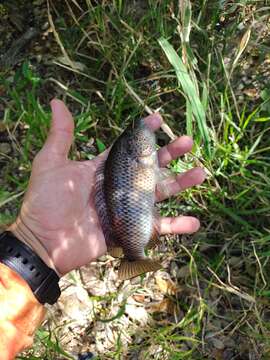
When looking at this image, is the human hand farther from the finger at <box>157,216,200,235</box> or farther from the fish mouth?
the fish mouth

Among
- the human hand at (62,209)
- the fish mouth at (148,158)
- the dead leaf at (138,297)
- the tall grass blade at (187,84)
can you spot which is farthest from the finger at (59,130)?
the dead leaf at (138,297)

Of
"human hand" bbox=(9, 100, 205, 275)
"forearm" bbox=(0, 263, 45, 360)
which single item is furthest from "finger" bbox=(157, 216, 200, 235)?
"forearm" bbox=(0, 263, 45, 360)

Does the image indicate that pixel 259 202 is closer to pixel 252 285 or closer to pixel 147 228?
pixel 252 285

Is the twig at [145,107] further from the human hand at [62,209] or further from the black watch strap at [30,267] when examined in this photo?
the black watch strap at [30,267]

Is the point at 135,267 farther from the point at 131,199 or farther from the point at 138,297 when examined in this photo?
the point at 138,297

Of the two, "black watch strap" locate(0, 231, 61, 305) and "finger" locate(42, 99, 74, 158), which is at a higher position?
"finger" locate(42, 99, 74, 158)

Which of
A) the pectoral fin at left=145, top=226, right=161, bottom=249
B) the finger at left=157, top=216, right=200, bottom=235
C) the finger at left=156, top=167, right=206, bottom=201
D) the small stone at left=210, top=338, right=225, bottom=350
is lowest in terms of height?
the small stone at left=210, top=338, right=225, bottom=350

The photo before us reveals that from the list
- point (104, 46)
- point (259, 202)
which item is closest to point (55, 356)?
point (259, 202)
